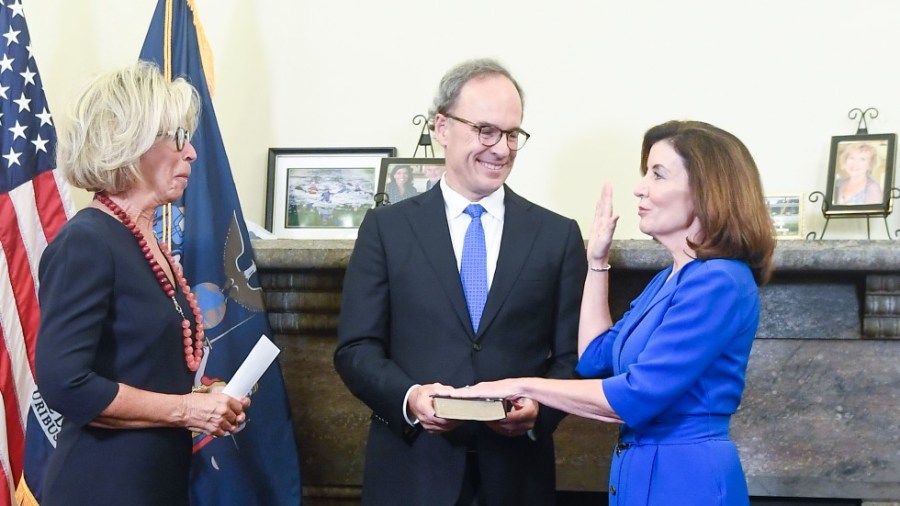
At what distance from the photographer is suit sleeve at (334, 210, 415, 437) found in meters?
2.25

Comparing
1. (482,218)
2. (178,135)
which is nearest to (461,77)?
(482,218)

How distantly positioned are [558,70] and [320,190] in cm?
93

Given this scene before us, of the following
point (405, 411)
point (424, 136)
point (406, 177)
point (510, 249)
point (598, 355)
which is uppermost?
point (424, 136)

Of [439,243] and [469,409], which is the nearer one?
[469,409]

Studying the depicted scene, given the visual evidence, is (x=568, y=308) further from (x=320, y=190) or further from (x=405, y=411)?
(x=320, y=190)

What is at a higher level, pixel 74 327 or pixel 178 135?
pixel 178 135

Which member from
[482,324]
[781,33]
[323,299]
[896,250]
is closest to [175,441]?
[482,324]

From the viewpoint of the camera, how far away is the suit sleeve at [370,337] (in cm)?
225

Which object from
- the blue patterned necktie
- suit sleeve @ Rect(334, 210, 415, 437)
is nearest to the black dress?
suit sleeve @ Rect(334, 210, 415, 437)

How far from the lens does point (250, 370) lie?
215 centimetres

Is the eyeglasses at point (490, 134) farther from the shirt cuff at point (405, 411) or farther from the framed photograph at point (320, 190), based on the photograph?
the framed photograph at point (320, 190)

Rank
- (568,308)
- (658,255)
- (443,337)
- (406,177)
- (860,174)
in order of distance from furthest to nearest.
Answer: (406,177)
(860,174)
(658,255)
(568,308)
(443,337)

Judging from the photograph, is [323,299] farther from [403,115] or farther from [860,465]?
[860,465]

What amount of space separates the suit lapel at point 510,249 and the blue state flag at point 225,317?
99cm
